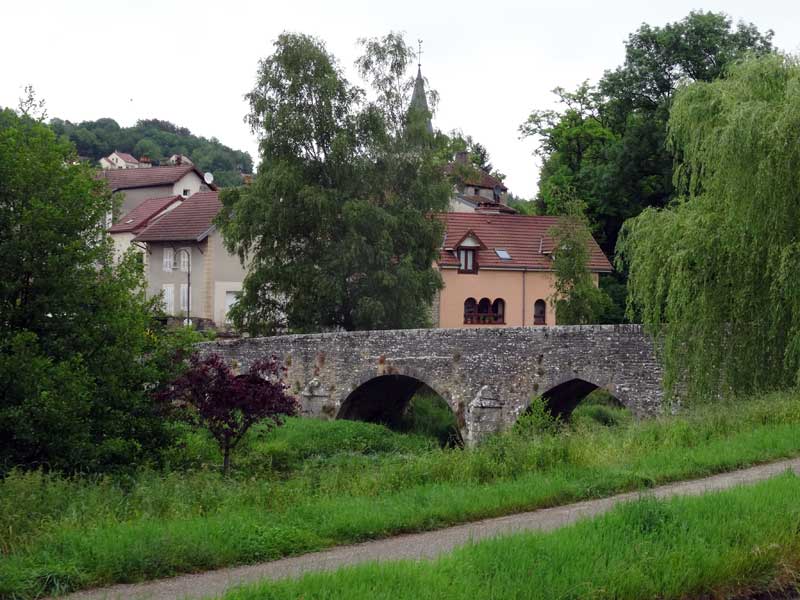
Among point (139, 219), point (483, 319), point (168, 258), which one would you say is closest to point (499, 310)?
point (483, 319)

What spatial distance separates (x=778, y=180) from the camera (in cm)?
1742

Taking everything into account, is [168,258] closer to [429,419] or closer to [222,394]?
[429,419]

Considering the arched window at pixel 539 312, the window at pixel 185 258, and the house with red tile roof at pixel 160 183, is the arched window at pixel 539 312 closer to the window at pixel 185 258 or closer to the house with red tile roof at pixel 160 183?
the window at pixel 185 258

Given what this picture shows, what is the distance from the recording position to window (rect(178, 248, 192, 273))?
44.8m

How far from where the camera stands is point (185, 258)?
4500 centimetres

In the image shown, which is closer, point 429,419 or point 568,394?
point 568,394

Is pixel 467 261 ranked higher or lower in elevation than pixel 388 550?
higher

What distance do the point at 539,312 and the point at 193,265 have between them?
14.6 meters

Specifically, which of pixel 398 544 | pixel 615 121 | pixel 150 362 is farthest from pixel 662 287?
pixel 615 121

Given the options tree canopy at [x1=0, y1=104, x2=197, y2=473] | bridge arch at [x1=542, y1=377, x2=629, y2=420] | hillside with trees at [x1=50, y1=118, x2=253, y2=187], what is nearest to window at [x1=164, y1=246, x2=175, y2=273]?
bridge arch at [x1=542, y1=377, x2=629, y2=420]

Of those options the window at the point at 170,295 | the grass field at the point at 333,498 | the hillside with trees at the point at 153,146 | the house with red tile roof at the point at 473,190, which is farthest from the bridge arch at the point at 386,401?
the hillside with trees at the point at 153,146

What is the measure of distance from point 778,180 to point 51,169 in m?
11.4

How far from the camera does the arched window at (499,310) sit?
43.1m

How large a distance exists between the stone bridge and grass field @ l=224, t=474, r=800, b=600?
551 inches
